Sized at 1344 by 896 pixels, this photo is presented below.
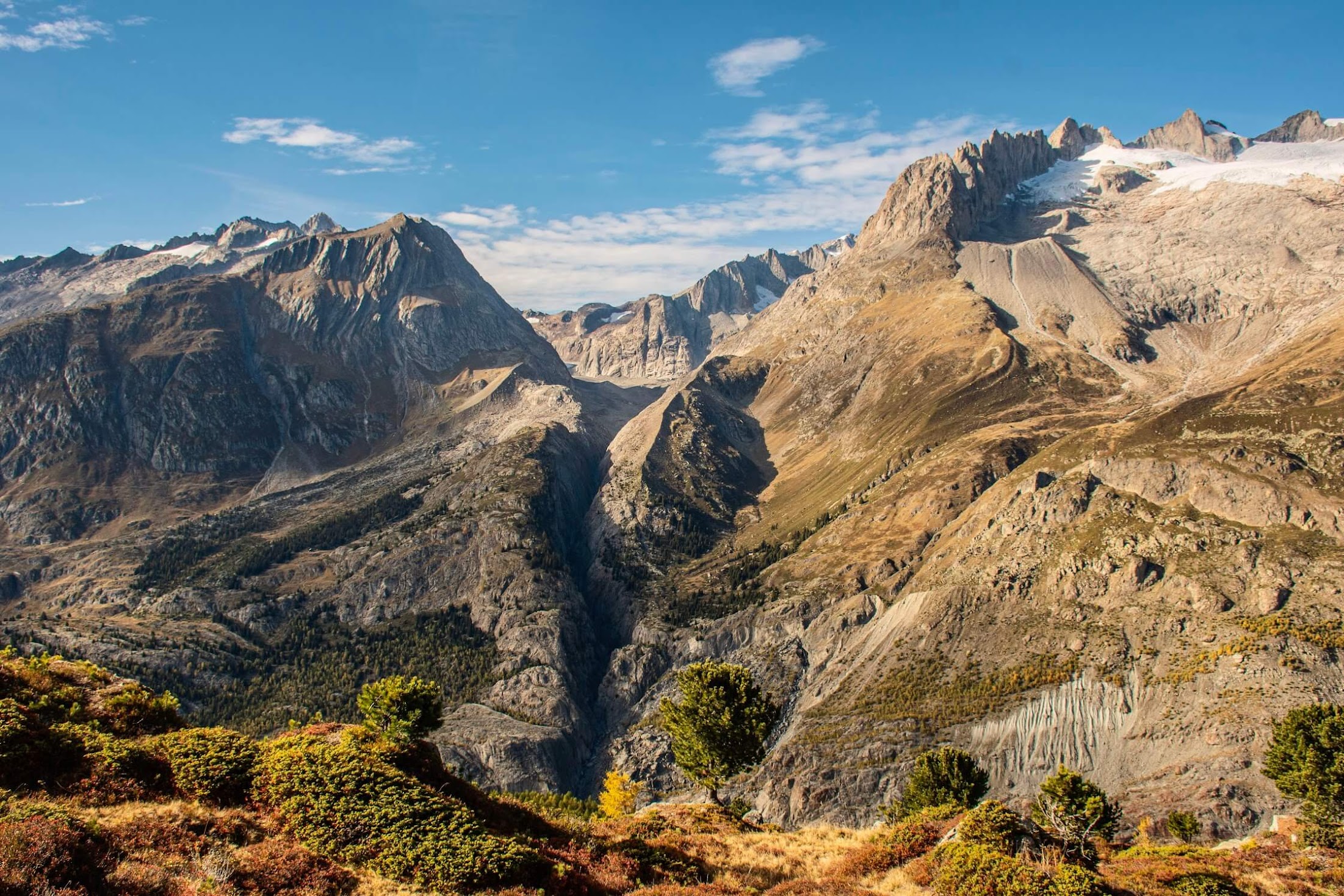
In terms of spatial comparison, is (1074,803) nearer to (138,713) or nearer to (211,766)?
(211,766)

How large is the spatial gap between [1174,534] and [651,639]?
357 ft

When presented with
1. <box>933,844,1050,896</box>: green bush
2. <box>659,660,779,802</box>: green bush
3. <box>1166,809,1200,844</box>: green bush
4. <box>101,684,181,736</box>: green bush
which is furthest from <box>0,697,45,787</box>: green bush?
<box>1166,809,1200,844</box>: green bush

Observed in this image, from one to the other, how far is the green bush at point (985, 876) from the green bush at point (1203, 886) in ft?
25.9

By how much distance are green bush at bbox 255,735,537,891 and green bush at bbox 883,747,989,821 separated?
5711cm

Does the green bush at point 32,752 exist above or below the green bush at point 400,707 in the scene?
above

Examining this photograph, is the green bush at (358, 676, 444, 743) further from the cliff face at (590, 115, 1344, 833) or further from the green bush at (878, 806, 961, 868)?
the cliff face at (590, 115, 1344, 833)

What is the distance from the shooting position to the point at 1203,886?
101ft

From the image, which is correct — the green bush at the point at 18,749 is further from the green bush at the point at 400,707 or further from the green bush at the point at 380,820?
the green bush at the point at 400,707

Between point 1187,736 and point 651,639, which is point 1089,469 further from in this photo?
point 651,639

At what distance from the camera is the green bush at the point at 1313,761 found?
213ft

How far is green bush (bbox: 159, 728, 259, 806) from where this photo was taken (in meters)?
29.1

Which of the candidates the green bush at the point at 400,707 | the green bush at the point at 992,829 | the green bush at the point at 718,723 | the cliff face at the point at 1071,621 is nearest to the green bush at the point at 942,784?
the green bush at the point at 718,723

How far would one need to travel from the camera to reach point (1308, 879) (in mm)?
36594

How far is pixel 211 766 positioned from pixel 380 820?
787 centimetres
